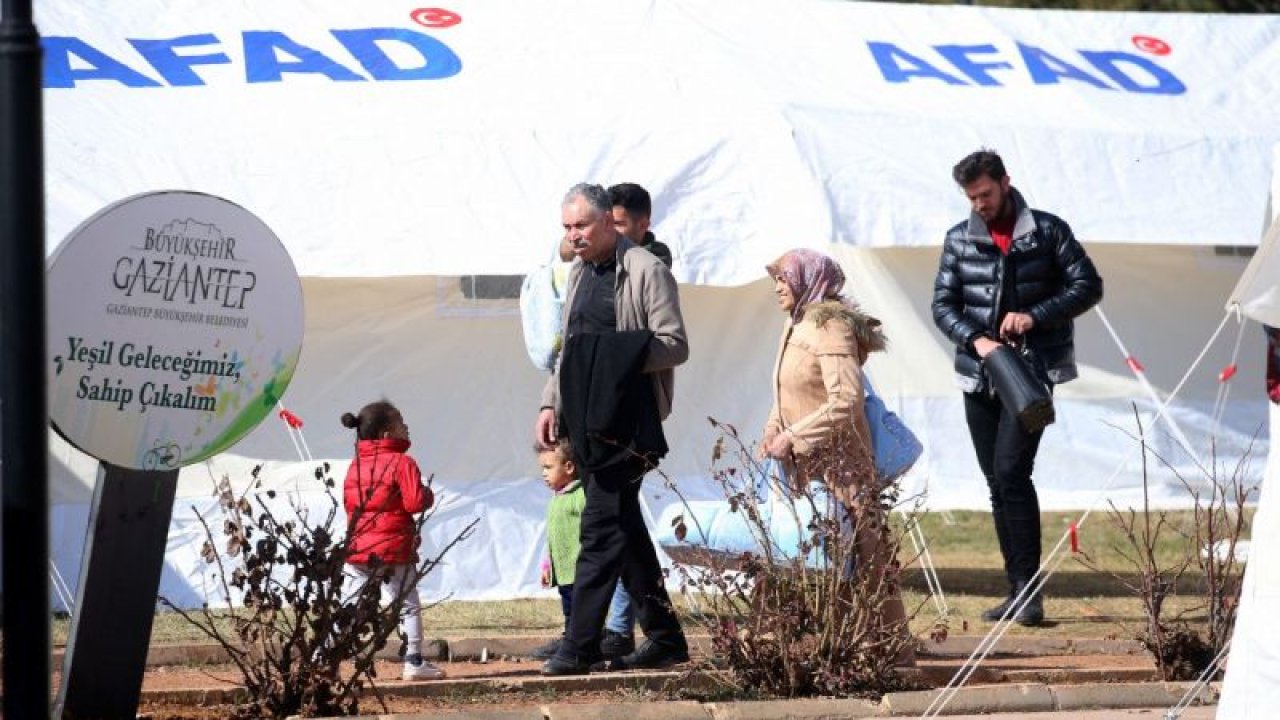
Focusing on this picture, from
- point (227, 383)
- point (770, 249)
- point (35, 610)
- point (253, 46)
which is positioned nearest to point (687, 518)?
point (770, 249)

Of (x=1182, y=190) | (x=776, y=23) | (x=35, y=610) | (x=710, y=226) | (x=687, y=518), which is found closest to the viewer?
(x=35, y=610)

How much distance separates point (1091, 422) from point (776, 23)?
2.76 m

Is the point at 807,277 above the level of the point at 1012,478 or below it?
above

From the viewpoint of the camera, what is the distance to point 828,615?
22.2 feet

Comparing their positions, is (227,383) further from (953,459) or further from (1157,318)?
(1157,318)

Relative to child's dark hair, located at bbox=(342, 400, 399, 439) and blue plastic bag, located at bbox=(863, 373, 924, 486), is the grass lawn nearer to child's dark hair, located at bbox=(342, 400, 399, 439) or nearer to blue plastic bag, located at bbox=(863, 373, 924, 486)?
blue plastic bag, located at bbox=(863, 373, 924, 486)

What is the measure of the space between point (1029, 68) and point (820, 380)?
179 inches

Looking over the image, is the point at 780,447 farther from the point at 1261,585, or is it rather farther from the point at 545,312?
the point at 1261,585

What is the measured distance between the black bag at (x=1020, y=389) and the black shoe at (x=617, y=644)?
1.79 meters

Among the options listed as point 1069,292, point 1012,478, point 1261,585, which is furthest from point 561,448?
point 1261,585

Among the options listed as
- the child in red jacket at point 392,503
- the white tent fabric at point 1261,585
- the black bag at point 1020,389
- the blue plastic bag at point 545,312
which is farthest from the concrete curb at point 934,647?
the white tent fabric at point 1261,585

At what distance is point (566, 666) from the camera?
23.7 ft

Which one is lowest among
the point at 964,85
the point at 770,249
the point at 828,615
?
the point at 828,615

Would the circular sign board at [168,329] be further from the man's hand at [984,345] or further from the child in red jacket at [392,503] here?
the man's hand at [984,345]
